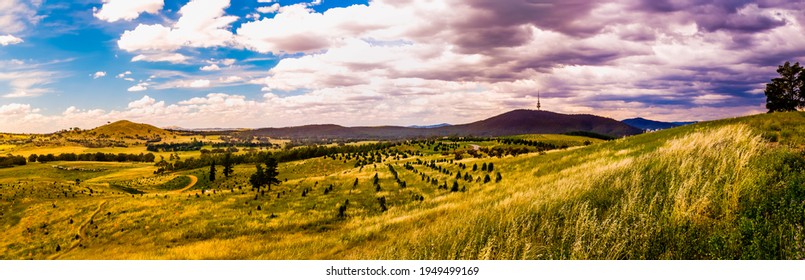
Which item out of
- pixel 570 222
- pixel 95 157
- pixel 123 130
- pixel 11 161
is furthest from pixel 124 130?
pixel 570 222

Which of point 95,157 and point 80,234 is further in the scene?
point 95,157

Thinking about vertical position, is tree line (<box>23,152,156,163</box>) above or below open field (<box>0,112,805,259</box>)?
above

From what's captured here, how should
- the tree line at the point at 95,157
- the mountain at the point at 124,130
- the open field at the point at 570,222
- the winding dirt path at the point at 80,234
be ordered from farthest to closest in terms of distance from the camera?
the tree line at the point at 95,157
the mountain at the point at 124,130
the winding dirt path at the point at 80,234
the open field at the point at 570,222

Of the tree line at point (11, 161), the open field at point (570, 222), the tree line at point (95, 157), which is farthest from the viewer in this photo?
the tree line at point (95, 157)

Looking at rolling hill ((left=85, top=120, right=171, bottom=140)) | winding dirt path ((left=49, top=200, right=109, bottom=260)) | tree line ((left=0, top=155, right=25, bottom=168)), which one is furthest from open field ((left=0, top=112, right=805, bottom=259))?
rolling hill ((left=85, top=120, right=171, bottom=140))

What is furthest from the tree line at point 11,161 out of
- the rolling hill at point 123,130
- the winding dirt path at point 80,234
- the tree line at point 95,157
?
the winding dirt path at point 80,234

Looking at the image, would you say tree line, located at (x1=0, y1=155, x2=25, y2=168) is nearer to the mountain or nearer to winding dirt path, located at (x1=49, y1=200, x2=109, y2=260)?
the mountain

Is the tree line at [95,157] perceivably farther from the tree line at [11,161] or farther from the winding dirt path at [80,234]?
the winding dirt path at [80,234]

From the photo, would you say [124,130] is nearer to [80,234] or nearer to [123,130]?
[123,130]

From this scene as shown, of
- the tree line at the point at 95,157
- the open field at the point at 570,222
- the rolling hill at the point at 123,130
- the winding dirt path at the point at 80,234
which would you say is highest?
the rolling hill at the point at 123,130

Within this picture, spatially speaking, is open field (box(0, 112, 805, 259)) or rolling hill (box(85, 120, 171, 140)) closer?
open field (box(0, 112, 805, 259))
